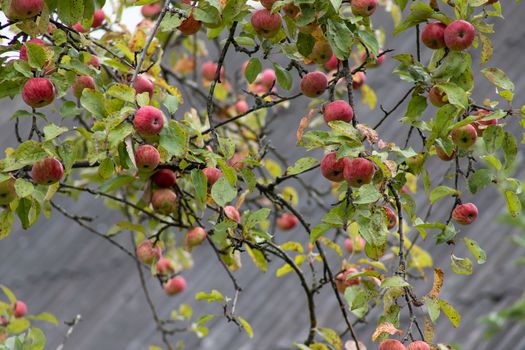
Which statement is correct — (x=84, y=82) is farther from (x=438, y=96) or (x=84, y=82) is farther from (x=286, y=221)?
(x=286, y=221)

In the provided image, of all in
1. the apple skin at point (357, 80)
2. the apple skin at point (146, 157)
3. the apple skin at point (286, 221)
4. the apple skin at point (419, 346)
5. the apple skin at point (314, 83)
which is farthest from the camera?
Result: the apple skin at point (286, 221)

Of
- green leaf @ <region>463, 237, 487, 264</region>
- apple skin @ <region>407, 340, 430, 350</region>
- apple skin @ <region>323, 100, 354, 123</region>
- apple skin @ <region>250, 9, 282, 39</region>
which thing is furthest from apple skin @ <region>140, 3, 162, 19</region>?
apple skin @ <region>407, 340, 430, 350</region>

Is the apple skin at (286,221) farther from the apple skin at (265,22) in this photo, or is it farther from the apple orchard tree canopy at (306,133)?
the apple skin at (265,22)

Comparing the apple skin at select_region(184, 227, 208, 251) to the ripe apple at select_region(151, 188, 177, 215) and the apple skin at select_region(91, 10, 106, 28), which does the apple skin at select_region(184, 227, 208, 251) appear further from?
the apple skin at select_region(91, 10, 106, 28)

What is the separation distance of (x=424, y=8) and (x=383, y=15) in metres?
2.57

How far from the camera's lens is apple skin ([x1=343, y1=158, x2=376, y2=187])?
1.35 meters

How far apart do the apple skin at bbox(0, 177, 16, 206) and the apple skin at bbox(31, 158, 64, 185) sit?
1.7 inches

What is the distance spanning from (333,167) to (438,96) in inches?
9.4

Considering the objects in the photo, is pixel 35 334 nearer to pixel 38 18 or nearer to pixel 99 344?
pixel 38 18

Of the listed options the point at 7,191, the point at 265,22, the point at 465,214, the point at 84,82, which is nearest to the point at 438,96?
the point at 465,214

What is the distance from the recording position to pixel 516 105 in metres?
3.12

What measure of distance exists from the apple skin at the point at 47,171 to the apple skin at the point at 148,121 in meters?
0.18

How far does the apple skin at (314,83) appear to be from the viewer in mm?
1644

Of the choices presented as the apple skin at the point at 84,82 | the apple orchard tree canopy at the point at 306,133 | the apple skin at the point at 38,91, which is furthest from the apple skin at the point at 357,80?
the apple skin at the point at 38,91
